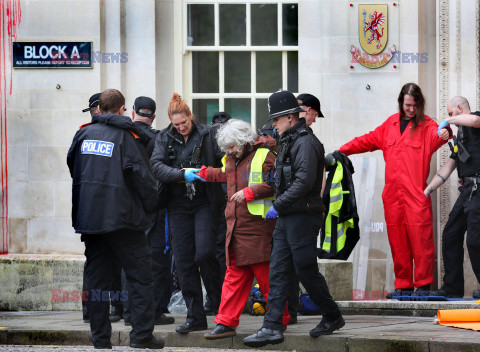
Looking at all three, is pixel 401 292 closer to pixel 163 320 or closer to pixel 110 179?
pixel 163 320

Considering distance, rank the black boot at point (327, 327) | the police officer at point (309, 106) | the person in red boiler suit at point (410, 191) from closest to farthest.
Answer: the black boot at point (327, 327) → the police officer at point (309, 106) → the person in red boiler suit at point (410, 191)

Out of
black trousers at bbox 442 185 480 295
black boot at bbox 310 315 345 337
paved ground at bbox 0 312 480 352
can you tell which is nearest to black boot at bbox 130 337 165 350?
paved ground at bbox 0 312 480 352

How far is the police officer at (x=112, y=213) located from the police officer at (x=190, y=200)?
769mm

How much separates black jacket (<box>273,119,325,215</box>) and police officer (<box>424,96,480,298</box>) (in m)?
2.10

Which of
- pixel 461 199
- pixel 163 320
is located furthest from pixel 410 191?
pixel 163 320

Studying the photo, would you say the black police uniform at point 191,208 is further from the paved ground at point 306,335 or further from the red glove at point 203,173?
the paved ground at point 306,335

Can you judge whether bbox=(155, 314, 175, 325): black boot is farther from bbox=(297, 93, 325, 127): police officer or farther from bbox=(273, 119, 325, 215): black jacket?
bbox=(297, 93, 325, 127): police officer

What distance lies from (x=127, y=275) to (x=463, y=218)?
387 cm

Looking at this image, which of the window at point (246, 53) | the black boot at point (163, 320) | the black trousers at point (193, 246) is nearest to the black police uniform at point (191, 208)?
the black trousers at point (193, 246)

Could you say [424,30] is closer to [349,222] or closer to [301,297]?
[349,222]

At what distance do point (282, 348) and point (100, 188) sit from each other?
194cm

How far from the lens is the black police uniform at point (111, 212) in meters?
7.95

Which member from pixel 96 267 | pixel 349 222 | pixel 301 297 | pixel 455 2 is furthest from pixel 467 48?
pixel 96 267

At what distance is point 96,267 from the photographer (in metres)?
8.04
